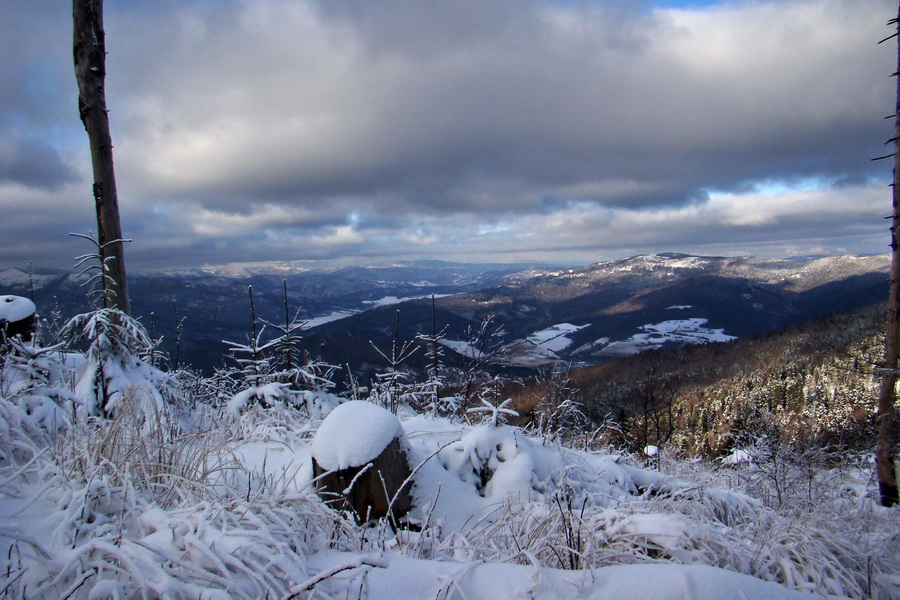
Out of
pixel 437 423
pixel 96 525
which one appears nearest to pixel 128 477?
pixel 96 525

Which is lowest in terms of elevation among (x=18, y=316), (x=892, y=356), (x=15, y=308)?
(x=892, y=356)

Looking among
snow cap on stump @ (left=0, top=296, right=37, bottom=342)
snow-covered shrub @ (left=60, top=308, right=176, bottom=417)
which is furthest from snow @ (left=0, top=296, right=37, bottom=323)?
snow-covered shrub @ (left=60, top=308, right=176, bottom=417)

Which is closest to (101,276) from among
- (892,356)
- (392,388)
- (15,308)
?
(15,308)

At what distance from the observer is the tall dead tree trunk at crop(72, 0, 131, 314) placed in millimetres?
6098

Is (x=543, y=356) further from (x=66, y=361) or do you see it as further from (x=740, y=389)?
(x=66, y=361)

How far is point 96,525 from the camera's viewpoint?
1874 millimetres

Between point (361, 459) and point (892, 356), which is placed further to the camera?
point (892, 356)

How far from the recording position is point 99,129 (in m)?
6.29

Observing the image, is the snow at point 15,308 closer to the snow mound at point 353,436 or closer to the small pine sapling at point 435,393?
the snow mound at point 353,436

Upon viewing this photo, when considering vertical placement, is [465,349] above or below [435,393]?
above

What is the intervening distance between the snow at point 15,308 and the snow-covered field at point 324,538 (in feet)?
5.44

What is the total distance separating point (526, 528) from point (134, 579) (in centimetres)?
224

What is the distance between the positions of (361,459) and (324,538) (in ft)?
4.50

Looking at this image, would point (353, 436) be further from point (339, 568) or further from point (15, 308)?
point (15, 308)
